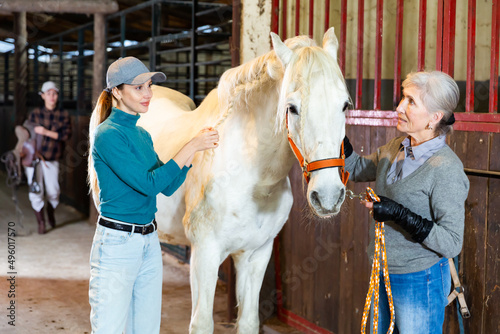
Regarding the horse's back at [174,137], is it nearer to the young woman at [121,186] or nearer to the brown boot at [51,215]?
the young woman at [121,186]

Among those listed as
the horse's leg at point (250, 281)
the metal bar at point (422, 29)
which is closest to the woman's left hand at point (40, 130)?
the horse's leg at point (250, 281)

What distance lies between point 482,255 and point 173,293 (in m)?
2.46

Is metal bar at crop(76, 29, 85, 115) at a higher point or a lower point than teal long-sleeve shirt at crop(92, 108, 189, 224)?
higher

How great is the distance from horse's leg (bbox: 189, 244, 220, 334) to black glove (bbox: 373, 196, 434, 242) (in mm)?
876

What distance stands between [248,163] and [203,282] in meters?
0.54

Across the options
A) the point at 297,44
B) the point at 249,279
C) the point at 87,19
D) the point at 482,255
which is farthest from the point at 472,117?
the point at 87,19

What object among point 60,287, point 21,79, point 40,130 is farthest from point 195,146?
point 21,79

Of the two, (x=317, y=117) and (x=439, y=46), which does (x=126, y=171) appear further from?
(x=439, y=46)

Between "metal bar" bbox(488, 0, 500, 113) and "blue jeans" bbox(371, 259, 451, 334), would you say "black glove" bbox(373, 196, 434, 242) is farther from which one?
"metal bar" bbox(488, 0, 500, 113)

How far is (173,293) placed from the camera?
4.01 m

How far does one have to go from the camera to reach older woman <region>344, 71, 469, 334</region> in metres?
1.67

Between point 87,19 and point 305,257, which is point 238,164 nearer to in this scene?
point 305,257

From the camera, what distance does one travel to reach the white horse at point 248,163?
1.79 m

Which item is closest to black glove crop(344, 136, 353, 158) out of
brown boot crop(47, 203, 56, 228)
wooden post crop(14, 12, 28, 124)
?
brown boot crop(47, 203, 56, 228)
